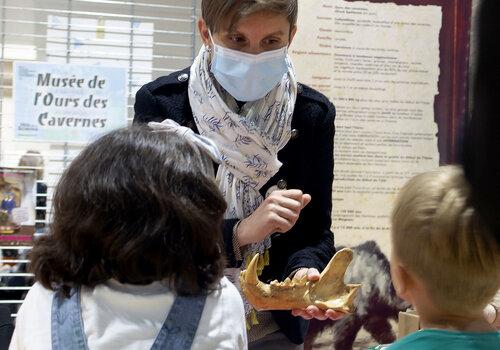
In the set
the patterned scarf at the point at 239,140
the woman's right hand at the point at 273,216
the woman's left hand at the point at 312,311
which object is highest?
the patterned scarf at the point at 239,140

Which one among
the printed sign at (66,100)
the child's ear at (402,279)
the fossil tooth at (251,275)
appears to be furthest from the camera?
the printed sign at (66,100)

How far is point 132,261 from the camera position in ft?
3.24

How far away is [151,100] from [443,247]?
0.70m

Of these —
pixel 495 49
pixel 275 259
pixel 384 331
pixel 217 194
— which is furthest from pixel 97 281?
pixel 384 331

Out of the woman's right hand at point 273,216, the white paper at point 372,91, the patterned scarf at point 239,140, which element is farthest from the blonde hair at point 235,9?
the white paper at point 372,91

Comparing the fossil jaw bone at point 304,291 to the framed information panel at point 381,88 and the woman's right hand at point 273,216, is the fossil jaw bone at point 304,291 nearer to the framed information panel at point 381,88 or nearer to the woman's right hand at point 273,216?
the woman's right hand at point 273,216

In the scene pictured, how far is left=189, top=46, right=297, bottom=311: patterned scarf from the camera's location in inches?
58.1

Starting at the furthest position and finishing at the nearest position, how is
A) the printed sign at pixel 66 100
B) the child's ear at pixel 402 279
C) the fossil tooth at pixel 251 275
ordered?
the printed sign at pixel 66 100, the fossil tooth at pixel 251 275, the child's ear at pixel 402 279

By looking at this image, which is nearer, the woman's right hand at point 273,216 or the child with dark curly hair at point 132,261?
the child with dark curly hair at point 132,261

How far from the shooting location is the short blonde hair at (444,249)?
0.98 m

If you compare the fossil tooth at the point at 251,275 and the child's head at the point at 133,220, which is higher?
the child's head at the point at 133,220

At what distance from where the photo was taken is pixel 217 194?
1066 mm

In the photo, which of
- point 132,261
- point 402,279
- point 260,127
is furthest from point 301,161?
point 132,261

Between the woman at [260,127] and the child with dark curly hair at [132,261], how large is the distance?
0.37 metres
